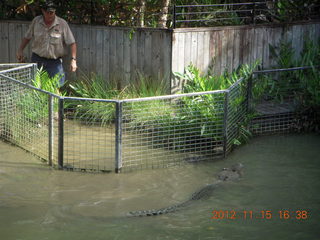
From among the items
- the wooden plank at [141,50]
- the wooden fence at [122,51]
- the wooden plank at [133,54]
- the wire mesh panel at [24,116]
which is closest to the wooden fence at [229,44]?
the wooden fence at [122,51]

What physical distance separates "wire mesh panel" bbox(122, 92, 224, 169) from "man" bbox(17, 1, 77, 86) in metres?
2.39

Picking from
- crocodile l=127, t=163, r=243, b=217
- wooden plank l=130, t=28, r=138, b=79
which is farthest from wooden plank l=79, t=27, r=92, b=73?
crocodile l=127, t=163, r=243, b=217

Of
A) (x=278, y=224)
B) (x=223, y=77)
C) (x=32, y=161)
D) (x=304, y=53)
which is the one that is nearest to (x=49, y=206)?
(x=32, y=161)

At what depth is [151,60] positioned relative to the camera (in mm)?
10570

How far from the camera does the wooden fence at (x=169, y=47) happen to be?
10367 mm

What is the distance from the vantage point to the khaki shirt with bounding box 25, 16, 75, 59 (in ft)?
34.6

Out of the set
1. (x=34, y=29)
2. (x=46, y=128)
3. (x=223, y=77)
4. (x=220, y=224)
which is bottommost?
(x=220, y=224)

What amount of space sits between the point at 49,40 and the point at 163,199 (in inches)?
177

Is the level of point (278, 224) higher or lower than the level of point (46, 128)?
lower

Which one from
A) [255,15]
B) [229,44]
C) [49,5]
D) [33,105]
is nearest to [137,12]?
[49,5]

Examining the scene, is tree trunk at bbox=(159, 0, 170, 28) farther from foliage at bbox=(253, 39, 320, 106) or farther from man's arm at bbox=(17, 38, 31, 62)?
man's arm at bbox=(17, 38, 31, 62)

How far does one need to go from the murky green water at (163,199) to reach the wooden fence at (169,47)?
87.2 inches

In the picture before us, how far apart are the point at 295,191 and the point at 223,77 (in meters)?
2.90

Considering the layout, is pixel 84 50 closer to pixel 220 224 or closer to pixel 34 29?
pixel 34 29
